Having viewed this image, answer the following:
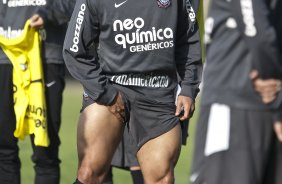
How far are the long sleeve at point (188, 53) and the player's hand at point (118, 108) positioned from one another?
45 centimetres

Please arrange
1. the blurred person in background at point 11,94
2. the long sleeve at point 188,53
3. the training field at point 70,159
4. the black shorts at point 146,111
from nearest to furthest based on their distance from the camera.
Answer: the black shorts at point 146,111
the long sleeve at point 188,53
the blurred person in background at point 11,94
the training field at point 70,159

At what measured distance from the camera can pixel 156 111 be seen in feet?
22.4

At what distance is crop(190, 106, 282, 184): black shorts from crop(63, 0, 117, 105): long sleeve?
177 cm

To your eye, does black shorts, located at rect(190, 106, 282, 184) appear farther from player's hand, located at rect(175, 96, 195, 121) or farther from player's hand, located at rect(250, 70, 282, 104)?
player's hand, located at rect(175, 96, 195, 121)

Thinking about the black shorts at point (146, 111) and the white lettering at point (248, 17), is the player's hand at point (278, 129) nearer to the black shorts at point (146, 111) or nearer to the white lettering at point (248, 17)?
the white lettering at point (248, 17)

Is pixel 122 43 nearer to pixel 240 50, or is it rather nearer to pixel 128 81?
pixel 128 81

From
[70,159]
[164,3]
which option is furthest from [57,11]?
[70,159]

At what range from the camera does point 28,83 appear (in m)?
8.00

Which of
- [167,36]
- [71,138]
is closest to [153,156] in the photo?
[167,36]

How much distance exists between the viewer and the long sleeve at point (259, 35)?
495 cm

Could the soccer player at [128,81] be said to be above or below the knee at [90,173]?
above

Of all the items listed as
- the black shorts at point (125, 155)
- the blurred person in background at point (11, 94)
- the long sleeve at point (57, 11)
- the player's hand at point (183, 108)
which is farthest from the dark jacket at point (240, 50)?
the blurred person in background at point (11, 94)

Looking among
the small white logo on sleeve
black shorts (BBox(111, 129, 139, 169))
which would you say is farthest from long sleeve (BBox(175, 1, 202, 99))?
black shorts (BBox(111, 129, 139, 169))

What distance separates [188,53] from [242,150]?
6.83ft
